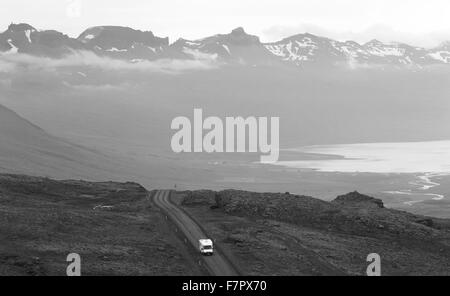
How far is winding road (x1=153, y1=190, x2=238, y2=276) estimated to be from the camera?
64625 millimetres

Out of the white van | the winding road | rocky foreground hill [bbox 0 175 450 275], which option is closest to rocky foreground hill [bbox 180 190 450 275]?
rocky foreground hill [bbox 0 175 450 275]

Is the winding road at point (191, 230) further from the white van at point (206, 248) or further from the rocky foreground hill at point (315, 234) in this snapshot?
the rocky foreground hill at point (315, 234)

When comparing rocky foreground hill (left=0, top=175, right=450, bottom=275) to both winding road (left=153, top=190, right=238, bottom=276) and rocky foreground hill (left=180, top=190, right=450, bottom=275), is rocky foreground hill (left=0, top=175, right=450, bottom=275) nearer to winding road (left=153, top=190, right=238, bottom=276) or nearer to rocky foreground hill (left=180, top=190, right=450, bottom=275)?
rocky foreground hill (left=180, top=190, right=450, bottom=275)

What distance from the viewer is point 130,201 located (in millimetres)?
112375

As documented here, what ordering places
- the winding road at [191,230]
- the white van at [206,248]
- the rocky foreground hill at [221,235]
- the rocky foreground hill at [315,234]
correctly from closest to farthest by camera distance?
1. the winding road at [191,230]
2. the rocky foreground hill at [221,235]
3. the white van at [206,248]
4. the rocky foreground hill at [315,234]

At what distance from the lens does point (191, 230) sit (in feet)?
277

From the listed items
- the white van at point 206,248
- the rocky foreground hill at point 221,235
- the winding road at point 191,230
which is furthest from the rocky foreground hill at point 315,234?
the white van at point 206,248

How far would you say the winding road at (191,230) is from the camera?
64625 mm

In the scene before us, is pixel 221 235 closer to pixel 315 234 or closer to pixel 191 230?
pixel 191 230

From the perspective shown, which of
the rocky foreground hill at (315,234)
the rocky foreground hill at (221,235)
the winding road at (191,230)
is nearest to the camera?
the winding road at (191,230)

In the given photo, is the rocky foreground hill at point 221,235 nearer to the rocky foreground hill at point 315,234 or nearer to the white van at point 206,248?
the rocky foreground hill at point 315,234

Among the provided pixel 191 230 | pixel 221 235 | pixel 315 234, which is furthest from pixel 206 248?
pixel 315 234

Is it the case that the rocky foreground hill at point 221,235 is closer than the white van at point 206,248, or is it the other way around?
the rocky foreground hill at point 221,235
